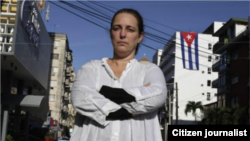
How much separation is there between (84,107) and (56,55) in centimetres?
6852

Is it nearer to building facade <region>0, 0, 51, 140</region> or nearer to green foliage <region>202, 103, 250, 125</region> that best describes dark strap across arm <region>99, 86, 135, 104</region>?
building facade <region>0, 0, 51, 140</region>

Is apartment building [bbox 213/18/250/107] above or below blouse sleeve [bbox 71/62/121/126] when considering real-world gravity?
above

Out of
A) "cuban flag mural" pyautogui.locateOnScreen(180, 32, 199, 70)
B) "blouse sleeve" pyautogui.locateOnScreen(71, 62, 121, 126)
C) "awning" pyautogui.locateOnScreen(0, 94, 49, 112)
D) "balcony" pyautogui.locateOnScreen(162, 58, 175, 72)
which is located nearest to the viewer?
"blouse sleeve" pyautogui.locateOnScreen(71, 62, 121, 126)

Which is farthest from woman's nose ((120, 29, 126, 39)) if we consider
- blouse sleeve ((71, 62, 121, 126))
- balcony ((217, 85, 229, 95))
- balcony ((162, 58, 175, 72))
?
balcony ((162, 58, 175, 72))

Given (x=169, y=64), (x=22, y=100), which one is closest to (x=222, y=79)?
(x=22, y=100)

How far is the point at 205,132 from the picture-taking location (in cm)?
851

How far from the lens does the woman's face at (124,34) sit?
2625 mm

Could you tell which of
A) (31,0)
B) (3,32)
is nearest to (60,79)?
(31,0)

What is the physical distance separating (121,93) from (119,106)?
3.3 inches

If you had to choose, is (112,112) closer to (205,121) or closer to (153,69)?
(153,69)

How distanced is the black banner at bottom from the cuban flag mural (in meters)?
12.1

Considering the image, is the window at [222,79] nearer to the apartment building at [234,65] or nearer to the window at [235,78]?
the apartment building at [234,65]

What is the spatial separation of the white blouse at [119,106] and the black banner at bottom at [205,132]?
19.4ft

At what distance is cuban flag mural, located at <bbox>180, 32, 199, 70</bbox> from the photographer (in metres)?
21.4
